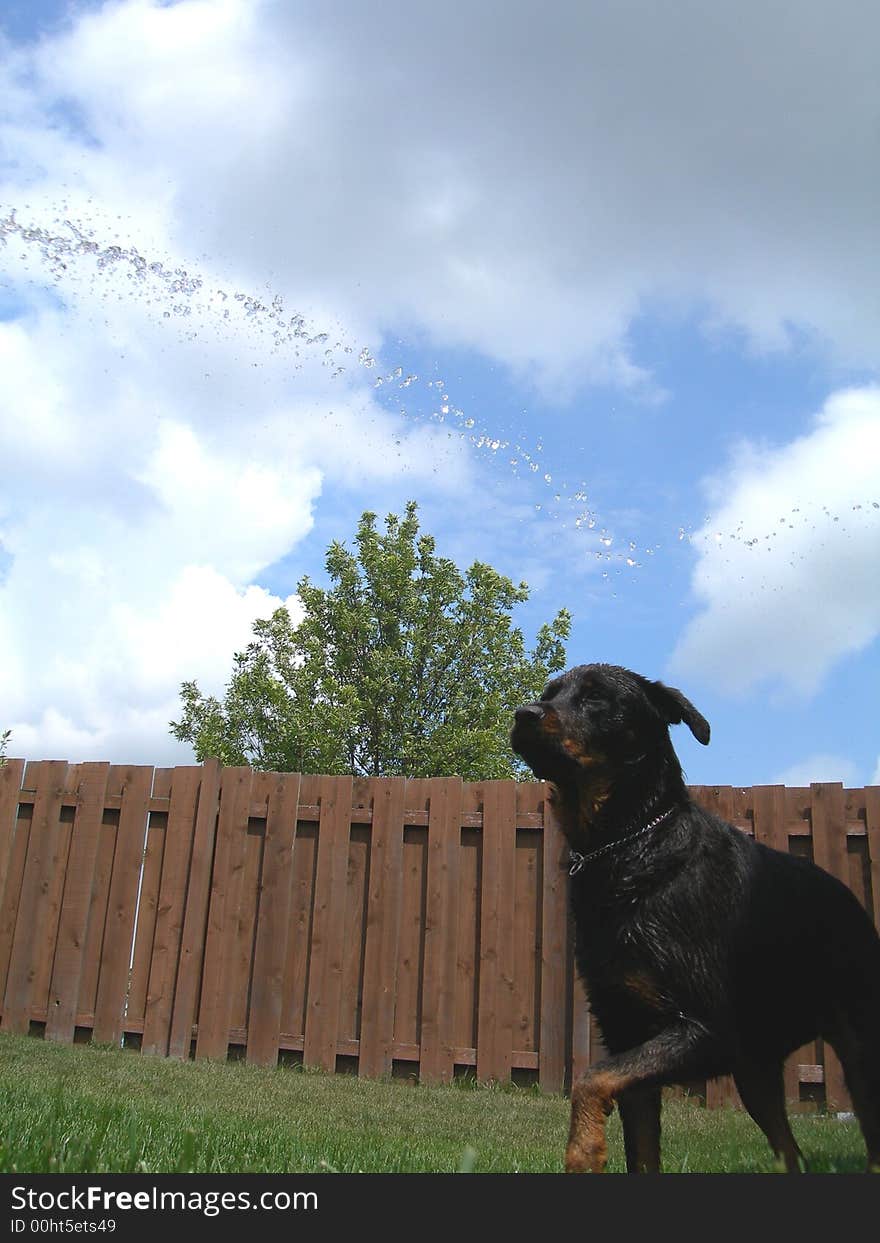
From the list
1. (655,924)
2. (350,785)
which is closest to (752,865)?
(655,924)

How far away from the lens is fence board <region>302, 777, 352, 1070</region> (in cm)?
751

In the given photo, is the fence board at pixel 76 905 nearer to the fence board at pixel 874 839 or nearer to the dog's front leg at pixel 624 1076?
the fence board at pixel 874 839

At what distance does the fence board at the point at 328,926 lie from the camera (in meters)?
7.51

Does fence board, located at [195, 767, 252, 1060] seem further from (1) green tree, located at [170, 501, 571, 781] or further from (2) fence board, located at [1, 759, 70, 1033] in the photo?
(1) green tree, located at [170, 501, 571, 781]

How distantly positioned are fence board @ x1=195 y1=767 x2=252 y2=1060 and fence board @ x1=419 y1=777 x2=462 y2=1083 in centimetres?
157

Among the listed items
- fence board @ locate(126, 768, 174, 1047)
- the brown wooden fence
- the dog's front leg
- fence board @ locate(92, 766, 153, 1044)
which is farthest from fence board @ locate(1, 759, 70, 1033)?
the dog's front leg

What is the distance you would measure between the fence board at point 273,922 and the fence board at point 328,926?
9.2 inches

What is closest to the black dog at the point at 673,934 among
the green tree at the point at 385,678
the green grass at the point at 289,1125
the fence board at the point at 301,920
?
the green grass at the point at 289,1125

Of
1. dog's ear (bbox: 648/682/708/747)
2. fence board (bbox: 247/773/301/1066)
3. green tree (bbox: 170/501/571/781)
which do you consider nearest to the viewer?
dog's ear (bbox: 648/682/708/747)

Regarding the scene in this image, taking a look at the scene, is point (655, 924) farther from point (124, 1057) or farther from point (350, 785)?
point (124, 1057)

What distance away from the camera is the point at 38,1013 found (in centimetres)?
842

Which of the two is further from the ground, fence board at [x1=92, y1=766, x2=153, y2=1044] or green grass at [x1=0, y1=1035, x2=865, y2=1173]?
fence board at [x1=92, y1=766, x2=153, y2=1044]

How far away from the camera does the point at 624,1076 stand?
2.60 meters

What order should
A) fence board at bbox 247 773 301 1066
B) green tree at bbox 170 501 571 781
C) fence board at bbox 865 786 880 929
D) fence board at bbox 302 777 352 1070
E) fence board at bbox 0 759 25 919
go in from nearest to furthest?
fence board at bbox 865 786 880 929, fence board at bbox 302 777 352 1070, fence board at bbox 247 773 301 1066, fence board at bbox 0 759 25 919, green tree at bbox 170 501 571 781
